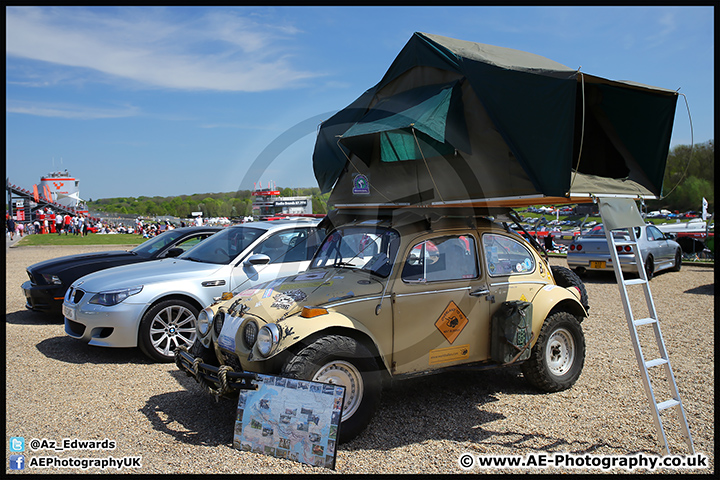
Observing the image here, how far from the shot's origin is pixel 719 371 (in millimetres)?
5949

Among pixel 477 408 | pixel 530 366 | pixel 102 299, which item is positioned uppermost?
pixel 102 299

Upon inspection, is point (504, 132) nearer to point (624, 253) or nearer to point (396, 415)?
point (396, 415)

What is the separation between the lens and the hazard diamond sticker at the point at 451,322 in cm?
469

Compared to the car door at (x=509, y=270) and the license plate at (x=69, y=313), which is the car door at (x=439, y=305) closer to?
the car door at (x=509, y=270)

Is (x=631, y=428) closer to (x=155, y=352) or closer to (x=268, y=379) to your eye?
(x=268, y=379)

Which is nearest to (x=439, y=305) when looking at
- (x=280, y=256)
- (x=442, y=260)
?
(x=442, y=260)

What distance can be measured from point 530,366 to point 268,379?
2835 mm

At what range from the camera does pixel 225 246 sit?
7.47 m

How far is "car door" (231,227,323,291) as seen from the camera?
7.02 m

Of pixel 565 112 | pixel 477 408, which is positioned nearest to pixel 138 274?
pixel 477 408

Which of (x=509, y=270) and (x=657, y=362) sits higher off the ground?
(x=509, y=270)

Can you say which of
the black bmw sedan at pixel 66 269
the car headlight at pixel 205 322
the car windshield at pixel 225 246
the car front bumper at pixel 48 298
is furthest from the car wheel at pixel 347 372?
the car front bumper at pixel 48 298

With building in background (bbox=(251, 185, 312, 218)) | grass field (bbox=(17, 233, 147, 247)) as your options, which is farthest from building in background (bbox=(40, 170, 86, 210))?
building in background (bbox=(251, 185, 312, 218))

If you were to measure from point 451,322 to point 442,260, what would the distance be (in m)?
0.61
